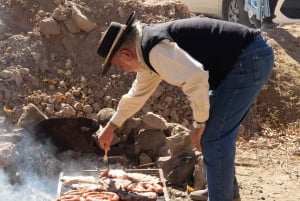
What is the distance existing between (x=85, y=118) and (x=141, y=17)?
8.39 ft

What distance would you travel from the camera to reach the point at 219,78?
4.46m

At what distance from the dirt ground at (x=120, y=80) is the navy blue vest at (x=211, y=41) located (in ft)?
8.72

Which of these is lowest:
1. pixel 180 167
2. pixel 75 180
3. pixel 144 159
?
pixel 144 159

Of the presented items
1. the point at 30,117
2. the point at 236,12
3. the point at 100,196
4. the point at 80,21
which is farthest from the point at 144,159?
the point at 236,12

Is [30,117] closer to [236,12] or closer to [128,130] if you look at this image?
[128,130]

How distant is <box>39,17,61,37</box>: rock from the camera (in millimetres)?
8516

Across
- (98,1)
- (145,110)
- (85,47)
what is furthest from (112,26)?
(98,1)

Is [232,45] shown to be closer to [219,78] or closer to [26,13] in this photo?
[219,78]

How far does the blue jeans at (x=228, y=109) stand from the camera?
441cm

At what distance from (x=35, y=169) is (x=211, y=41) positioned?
2.95 meters

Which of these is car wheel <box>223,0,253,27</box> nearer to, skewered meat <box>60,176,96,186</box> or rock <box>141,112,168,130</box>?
rock <box>141,112,168,130</box>

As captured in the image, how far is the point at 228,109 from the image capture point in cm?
443

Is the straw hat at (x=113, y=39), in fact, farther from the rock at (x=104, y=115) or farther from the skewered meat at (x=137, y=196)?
the rock at (x=104, y=115)

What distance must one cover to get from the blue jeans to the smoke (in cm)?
210
